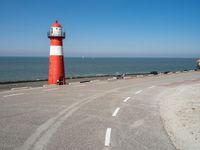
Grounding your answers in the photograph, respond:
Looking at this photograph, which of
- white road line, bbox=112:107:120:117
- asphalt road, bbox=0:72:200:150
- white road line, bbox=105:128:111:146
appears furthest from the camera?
white road line, bbox=112:107:120:117

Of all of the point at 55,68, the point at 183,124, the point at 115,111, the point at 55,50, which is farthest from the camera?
the point at 55,68

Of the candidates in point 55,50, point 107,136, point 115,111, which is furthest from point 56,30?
point 107,136

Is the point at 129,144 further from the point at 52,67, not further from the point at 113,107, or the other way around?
the point at 52,67

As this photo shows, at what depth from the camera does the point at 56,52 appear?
73.6 ft

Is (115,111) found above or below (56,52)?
below

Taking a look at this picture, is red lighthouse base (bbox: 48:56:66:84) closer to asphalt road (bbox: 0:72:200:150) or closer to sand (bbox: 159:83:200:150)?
asphalt road (bbox: 0:72:200:150)

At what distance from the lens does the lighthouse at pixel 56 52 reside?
22.4 m

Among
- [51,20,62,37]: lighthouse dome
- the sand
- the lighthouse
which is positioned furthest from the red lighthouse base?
the sand

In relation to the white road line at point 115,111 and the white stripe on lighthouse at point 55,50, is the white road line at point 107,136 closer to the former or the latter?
the white road line at point 115,111

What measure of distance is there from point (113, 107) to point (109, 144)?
196 inches

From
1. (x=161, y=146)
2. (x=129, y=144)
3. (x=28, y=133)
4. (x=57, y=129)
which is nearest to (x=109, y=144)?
(x=129, y=144)

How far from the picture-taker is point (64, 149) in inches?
211

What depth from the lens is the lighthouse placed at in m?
22.4

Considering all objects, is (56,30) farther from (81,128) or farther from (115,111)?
(81,128)
